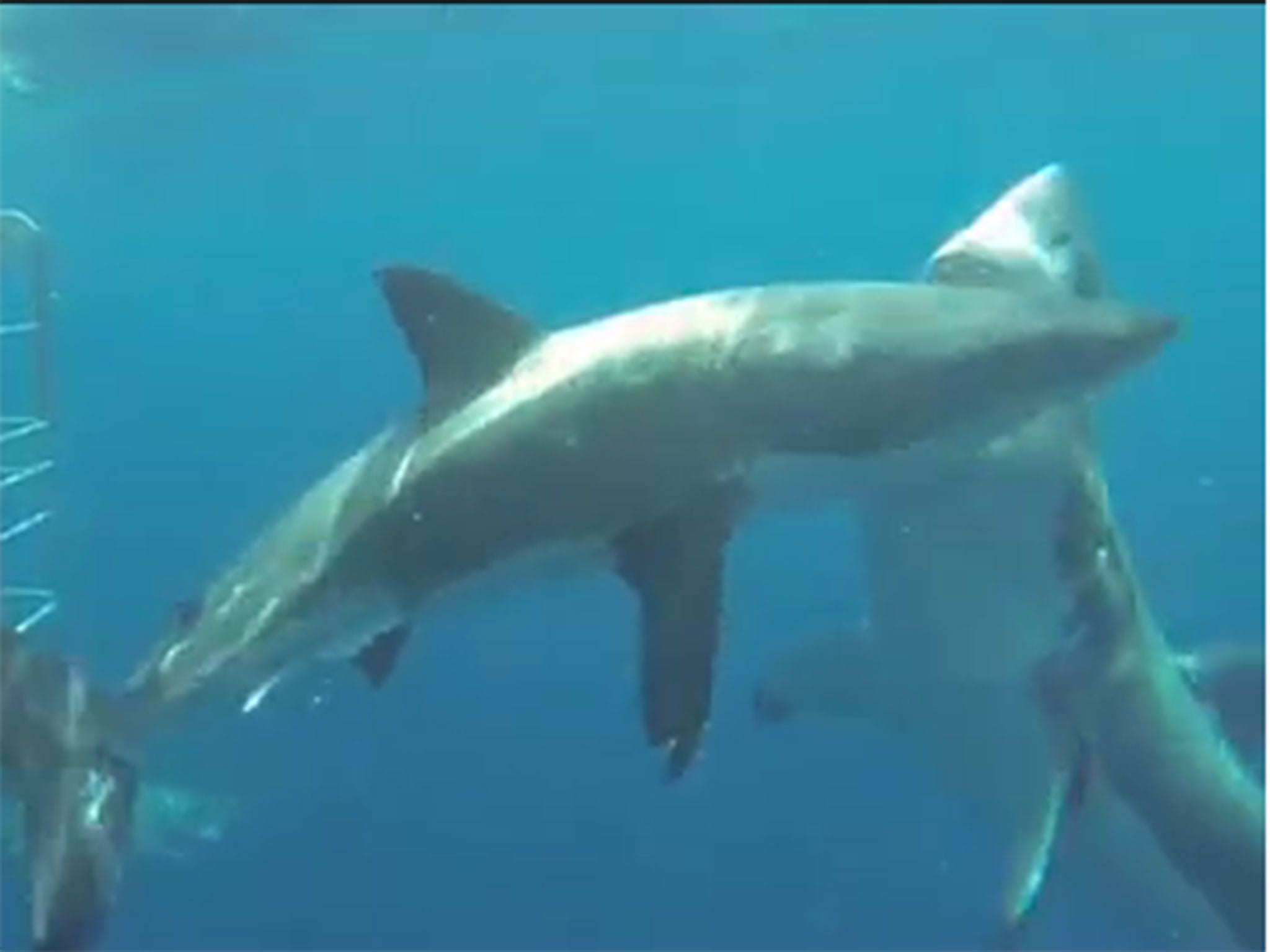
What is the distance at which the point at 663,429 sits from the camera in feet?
15.4

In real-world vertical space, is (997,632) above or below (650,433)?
below

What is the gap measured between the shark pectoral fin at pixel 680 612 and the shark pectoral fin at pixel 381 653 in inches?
25.2

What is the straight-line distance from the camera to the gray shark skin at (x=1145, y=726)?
24.6ft

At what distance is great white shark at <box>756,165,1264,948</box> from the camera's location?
6430 millimetres

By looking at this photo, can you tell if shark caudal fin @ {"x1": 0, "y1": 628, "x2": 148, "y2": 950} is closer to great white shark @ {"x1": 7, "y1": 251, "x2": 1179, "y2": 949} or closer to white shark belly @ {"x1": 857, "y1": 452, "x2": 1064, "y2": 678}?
great white shark @ {"x1": 7, "y1": 251, "x2": 1179, "y2": 949}

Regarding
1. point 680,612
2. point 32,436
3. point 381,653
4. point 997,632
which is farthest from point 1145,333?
point 32,436

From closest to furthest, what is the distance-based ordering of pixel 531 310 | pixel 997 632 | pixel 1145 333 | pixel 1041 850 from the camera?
pixel 1145 333 → pixel 1041 850 → pixel 997 632 → pixel 531 310

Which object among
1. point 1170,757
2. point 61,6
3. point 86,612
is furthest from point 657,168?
point 1170,757

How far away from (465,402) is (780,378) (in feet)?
2.52

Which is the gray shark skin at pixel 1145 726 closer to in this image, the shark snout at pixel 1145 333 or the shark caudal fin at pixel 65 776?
the shark snout at pixel 1145 333

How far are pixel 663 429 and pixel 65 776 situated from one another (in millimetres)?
1585

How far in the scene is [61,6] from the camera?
21.2m

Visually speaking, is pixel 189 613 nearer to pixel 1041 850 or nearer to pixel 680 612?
pixel 680 612

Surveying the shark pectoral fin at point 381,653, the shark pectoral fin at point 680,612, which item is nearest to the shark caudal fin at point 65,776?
the shark pectoral fin at point 381,653
